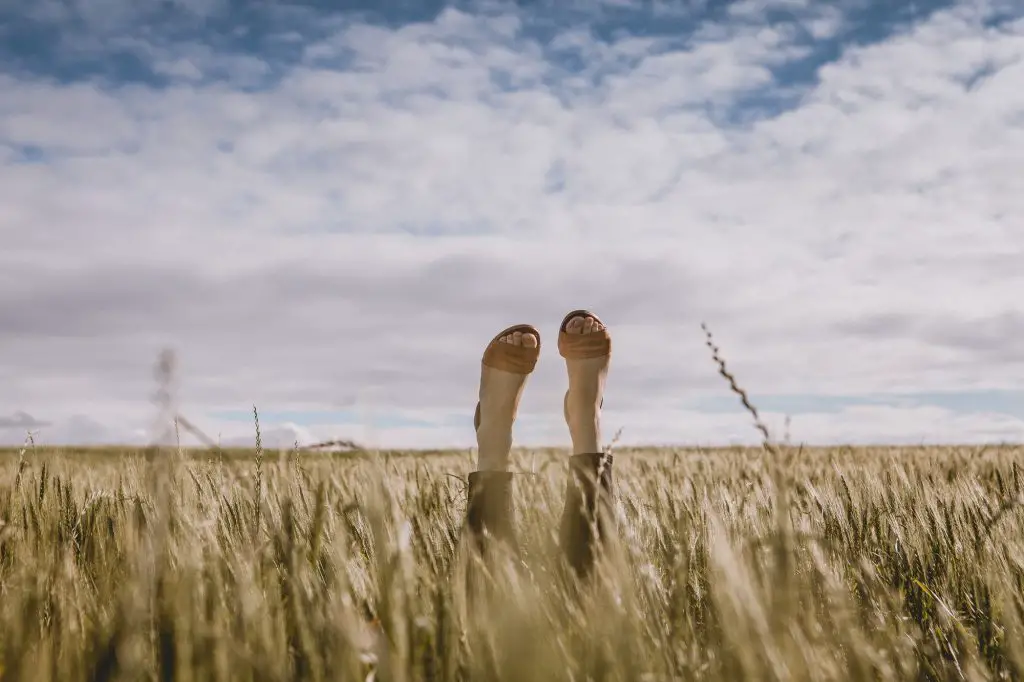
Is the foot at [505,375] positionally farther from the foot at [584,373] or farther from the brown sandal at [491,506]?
the foot at [584,373]

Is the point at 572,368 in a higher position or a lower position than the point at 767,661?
higher

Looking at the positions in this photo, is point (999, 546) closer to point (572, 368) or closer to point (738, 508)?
point (738, 508)

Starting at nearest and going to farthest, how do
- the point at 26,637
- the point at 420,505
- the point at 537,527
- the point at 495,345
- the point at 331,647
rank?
the point at 331,647, the point at 26,637, the point at 537,527, the point at 420,505, the point at 495,345

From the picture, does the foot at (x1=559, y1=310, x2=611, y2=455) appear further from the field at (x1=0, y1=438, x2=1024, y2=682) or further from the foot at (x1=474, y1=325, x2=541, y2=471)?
the field at (x1=0, y1=438, x2=1024, y2=682)

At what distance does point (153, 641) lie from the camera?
4.19 ft

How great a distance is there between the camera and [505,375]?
3016 mm

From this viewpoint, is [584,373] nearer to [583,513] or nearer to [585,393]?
[585,393]

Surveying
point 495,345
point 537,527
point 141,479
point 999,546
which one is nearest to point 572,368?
point 495,345

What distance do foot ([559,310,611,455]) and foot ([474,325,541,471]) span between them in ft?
0.50

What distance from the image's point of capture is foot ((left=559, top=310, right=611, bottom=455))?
2938 mm

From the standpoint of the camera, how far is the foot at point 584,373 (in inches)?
116

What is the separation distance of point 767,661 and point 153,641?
0.92 metres

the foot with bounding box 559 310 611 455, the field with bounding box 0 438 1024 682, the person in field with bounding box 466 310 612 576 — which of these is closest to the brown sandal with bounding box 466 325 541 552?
the person in field with bounding box 466 310 612 576

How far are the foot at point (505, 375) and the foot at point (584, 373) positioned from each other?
0.15 m
